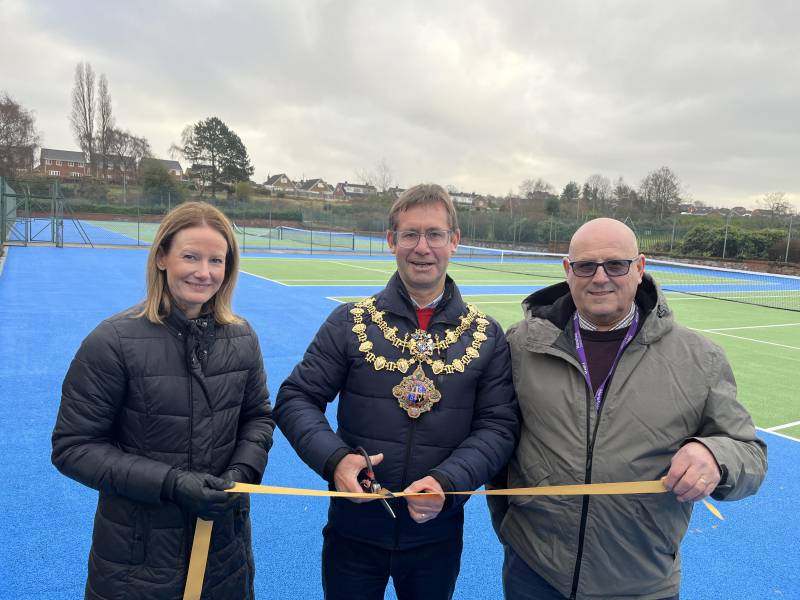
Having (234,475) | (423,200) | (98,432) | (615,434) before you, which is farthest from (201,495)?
(615,434)

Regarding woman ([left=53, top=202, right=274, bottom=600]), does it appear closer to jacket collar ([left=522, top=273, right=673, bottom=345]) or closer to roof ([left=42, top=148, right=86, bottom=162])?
jacket collar ([left=522, top=273, right=673, bottom=345])

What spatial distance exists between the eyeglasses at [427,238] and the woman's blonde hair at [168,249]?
748 millimetres

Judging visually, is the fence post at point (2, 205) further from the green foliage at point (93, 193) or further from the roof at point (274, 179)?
the roof at point (274, 179)

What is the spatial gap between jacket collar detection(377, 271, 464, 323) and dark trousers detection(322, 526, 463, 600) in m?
0.94

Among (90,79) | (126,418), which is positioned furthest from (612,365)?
(90,79)

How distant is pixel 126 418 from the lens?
2.08 meters

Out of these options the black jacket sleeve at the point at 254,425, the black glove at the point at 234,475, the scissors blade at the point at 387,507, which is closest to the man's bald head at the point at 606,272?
the scissors blade at the point at 387,507

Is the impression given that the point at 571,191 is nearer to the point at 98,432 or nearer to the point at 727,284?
the point at 727,284

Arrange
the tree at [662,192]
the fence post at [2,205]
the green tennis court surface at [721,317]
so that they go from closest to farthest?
the green tennis court surface at [721,317], the fence post at [2,205], the tree at [662,192]

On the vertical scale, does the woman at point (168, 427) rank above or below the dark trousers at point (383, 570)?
above

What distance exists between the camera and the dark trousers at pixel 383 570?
7.38 ft

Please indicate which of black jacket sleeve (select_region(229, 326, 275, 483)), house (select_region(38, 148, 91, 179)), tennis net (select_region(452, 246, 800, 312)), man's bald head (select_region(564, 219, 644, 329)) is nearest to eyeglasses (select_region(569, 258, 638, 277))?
man's bald head (select_region(564, 219, 644, 329))

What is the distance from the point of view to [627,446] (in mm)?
2086

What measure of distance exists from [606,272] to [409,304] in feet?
2.68
